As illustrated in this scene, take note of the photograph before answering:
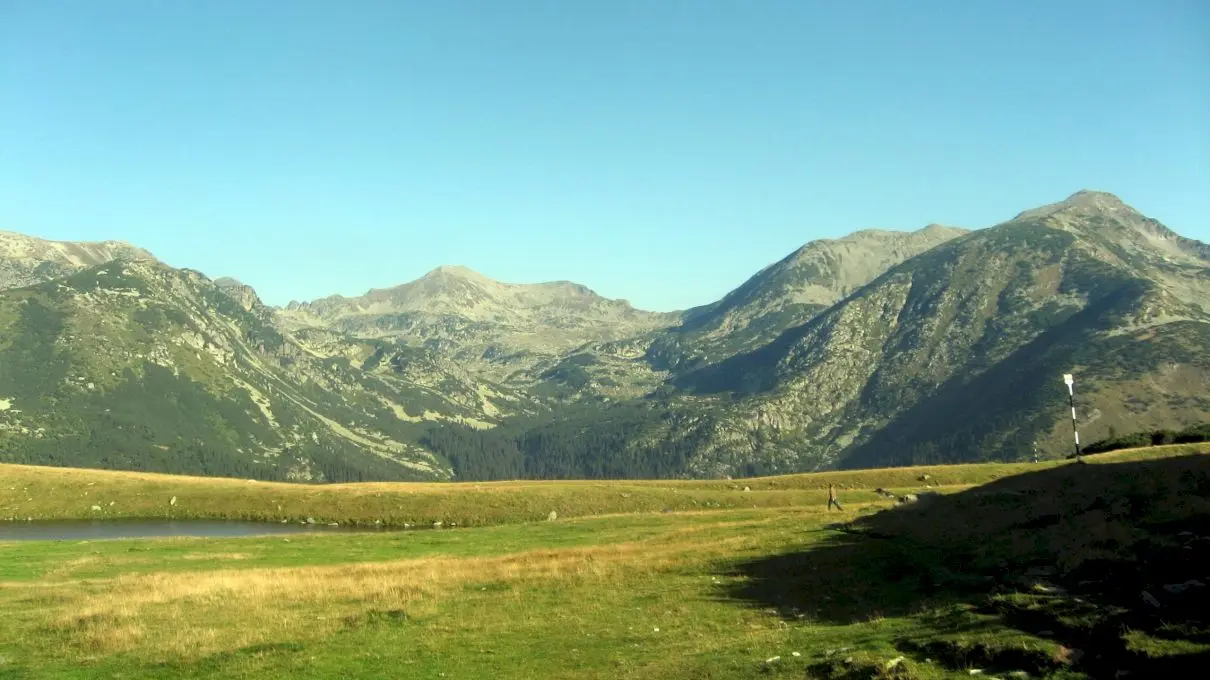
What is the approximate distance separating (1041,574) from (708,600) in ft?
45.5

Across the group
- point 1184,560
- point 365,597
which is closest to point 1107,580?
point 1184,560

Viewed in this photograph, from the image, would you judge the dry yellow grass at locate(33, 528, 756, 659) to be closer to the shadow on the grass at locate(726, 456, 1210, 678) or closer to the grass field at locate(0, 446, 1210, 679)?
the grass field at locate(0, 446, 1210, 679)

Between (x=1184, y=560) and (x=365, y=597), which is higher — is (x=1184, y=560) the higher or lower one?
the higher one

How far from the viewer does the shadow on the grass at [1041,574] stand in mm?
20156

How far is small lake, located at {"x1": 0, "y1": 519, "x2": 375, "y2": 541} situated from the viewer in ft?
298

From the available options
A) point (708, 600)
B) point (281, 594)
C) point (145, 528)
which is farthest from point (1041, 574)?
point (145, 528)

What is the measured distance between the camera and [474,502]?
10881 cm

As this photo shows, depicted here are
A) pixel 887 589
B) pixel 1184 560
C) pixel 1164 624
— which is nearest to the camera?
pixel 1164 624

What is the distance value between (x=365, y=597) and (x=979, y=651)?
94.2 feet

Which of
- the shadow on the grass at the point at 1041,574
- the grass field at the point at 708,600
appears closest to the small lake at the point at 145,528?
the grass field at the point at 708,600

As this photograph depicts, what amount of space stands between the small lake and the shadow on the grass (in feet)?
233

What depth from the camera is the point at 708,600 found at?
3566 centimetres

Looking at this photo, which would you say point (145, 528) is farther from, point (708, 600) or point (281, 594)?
point (708, 600)

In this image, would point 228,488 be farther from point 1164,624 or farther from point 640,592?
point 1164,624
